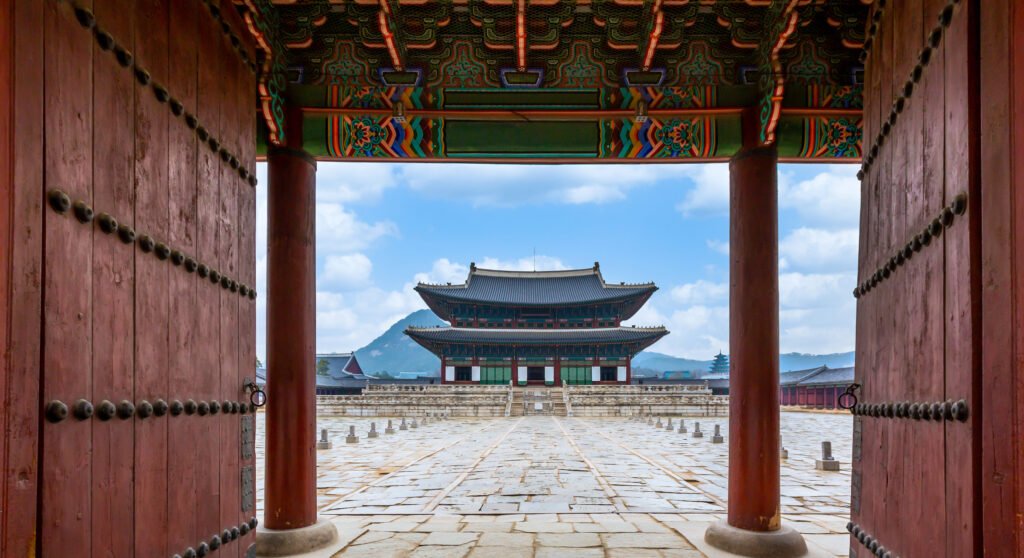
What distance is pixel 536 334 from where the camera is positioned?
129 ft

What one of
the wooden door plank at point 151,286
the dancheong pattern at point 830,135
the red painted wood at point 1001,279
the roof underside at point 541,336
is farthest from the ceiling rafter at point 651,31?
the roof underside at point 541,336

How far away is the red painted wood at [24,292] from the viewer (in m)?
1.69

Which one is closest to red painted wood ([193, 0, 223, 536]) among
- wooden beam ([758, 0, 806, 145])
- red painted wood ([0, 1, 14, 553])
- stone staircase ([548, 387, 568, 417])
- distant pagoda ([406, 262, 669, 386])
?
red painted wood ([0, 1, 14, 553])

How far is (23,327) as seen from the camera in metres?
1.74

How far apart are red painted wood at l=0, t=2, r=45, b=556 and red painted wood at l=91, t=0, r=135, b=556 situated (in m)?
0.27

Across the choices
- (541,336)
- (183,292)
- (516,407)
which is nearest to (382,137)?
(183,292)

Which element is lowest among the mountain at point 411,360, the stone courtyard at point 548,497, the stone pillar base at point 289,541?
the mountain at point 411,360

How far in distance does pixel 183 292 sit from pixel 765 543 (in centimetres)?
383

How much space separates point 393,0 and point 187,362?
2.42m

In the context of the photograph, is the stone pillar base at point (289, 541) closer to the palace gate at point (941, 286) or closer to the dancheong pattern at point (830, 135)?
the palace gate at point (941, 286)

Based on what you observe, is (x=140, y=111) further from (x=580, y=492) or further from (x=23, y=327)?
(x=580, y=492)

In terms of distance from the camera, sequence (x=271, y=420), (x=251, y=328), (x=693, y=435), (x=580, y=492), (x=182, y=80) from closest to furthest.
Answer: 1. (x=182, y=80)
2. (x=251, y=328)
3. (x=271, y=420)
4. (x=580, y=492)
5. (x=693, y=435)

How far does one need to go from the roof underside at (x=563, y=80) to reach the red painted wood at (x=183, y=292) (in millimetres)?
1563

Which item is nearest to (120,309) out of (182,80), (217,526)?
(182,80)
